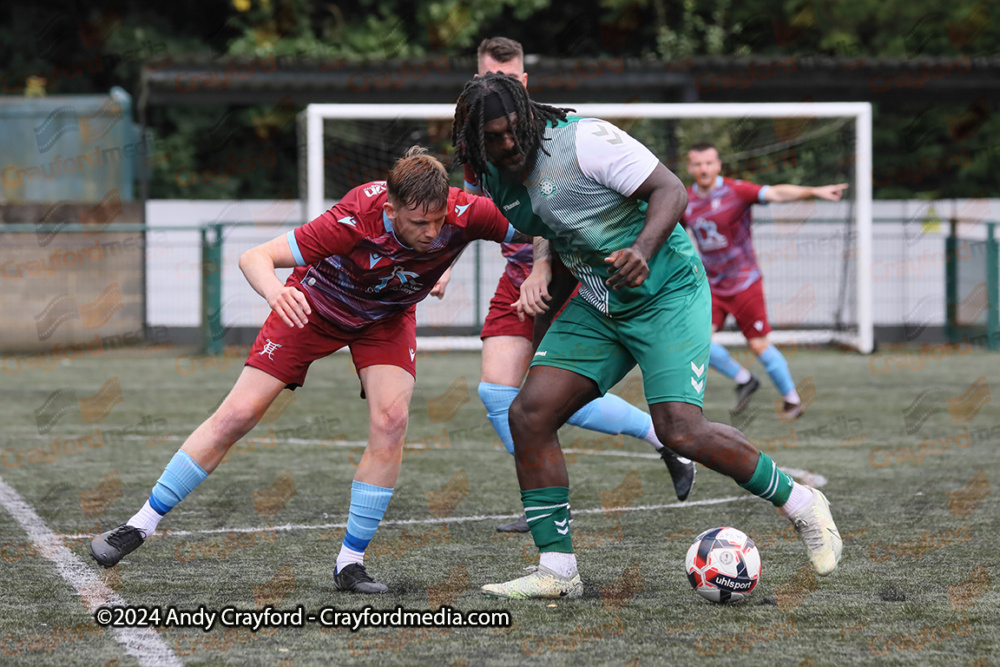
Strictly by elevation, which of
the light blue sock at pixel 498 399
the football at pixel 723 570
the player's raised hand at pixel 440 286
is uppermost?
the player's raised hand at pixel 440 286

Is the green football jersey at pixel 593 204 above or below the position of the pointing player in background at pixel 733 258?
above

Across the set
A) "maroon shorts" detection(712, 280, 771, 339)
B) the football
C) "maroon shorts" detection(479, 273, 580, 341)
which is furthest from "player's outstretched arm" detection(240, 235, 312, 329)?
"maroon shorts" detection(712, 280, 771, 339)

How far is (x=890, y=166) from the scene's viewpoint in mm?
22547

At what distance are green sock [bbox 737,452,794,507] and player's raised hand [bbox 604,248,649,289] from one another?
0.78m

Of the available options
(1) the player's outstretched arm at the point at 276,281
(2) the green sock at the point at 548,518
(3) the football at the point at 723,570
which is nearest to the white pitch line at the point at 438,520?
(2) the green sock at the point at 548,518

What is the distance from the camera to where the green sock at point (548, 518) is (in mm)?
4238

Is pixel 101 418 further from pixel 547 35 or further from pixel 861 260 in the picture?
pixel 547 35

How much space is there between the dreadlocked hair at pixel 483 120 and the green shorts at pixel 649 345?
63 centimetres

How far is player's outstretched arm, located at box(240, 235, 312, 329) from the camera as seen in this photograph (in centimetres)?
400

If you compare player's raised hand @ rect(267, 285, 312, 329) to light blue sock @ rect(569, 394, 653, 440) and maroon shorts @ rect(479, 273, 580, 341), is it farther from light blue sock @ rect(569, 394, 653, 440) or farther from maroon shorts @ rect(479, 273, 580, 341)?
light blue sock @ rect(569, 394, 653, 440)

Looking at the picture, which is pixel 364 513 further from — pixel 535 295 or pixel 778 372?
pixel 778 372

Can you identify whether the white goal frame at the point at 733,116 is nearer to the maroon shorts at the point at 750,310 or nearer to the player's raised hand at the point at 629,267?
the maroon shorts at the point at 750,310

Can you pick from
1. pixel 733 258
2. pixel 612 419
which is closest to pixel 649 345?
pixel 612 419

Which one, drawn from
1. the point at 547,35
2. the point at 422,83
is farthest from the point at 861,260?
the point at 547,35
